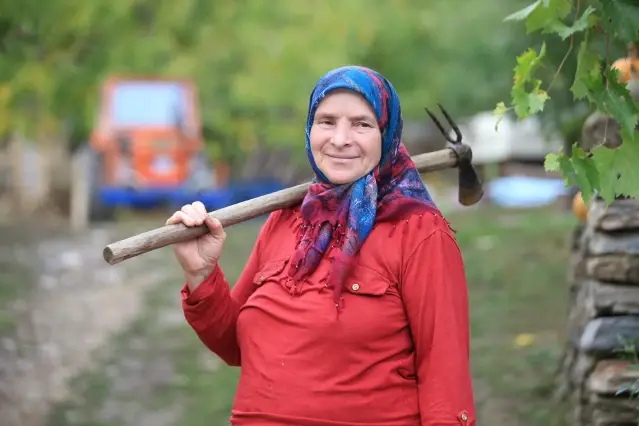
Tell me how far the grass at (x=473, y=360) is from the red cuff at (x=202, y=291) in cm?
325

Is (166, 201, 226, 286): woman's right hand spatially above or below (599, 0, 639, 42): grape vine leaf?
below

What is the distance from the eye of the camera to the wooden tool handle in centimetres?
284

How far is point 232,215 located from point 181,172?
14.7 m

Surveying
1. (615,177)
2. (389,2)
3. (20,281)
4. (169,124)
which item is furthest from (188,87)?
(615,177)

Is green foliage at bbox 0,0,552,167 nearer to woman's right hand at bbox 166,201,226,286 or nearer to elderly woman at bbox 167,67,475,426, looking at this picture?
woman's right hand at bbox 166,201,226,286

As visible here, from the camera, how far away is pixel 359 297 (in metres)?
2.72

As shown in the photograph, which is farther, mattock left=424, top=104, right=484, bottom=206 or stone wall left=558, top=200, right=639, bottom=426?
stone wall left=558, top=200, right=639, bottom=426

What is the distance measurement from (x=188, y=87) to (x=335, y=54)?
2.72 metres

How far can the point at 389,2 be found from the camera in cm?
2303

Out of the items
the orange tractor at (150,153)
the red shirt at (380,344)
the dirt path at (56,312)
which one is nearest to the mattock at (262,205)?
the red shirt at (380,344)

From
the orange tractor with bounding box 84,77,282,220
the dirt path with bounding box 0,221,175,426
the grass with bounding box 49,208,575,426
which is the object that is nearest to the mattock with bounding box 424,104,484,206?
the grass with bounding box 49,208,575,426

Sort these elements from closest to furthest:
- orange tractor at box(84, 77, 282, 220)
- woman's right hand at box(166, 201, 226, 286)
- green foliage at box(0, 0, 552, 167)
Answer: woman's right hand at box(166, 201, 226, 286) < green foliage at box(0, 0, 552, 167) < orange tractor at box(84, 77, 282, 220)

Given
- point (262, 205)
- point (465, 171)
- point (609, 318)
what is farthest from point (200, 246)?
point (609, 318)

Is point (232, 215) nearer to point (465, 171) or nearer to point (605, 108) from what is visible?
point (465, 171)
